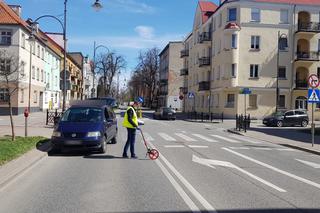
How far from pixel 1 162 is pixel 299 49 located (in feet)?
156

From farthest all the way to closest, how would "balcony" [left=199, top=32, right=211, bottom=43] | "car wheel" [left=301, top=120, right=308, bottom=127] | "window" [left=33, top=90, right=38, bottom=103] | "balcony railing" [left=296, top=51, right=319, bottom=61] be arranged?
"balcony" [left=199, top=32, right=211, bottom=43] < "window" [left=33, top=90, right=38, bottom=103] < "balcony railing" [left=296, top=51, right=319, bottom=61] < "car wheel" [left=301, top=120, right=308, bottom=127]

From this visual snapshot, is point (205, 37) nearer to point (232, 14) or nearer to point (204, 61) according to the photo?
point (204, 61)

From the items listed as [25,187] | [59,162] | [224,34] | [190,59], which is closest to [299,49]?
[224,34]

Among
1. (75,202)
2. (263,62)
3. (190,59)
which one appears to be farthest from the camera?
(190,59)

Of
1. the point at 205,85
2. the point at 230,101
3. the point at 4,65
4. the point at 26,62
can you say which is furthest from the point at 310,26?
the point at 4,65

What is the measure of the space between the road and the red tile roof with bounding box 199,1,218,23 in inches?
2123

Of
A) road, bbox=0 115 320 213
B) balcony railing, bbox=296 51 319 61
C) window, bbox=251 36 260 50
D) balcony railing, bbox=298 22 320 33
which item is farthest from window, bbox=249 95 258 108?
road, bbox=0 115 320 213

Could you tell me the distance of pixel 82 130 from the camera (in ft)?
49.5

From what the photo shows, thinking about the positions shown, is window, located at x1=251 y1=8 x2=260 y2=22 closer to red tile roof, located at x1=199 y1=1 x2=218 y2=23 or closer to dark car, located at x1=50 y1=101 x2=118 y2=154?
red tile roof, located at x1=199 y1=1 x2=218 y2=23

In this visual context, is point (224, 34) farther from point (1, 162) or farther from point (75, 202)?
point (75, 202)

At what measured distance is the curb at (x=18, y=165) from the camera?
9.92 metres

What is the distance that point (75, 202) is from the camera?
7777 mm

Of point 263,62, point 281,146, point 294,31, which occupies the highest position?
point 294,31

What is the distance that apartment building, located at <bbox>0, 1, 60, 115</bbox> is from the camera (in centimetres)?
4466
